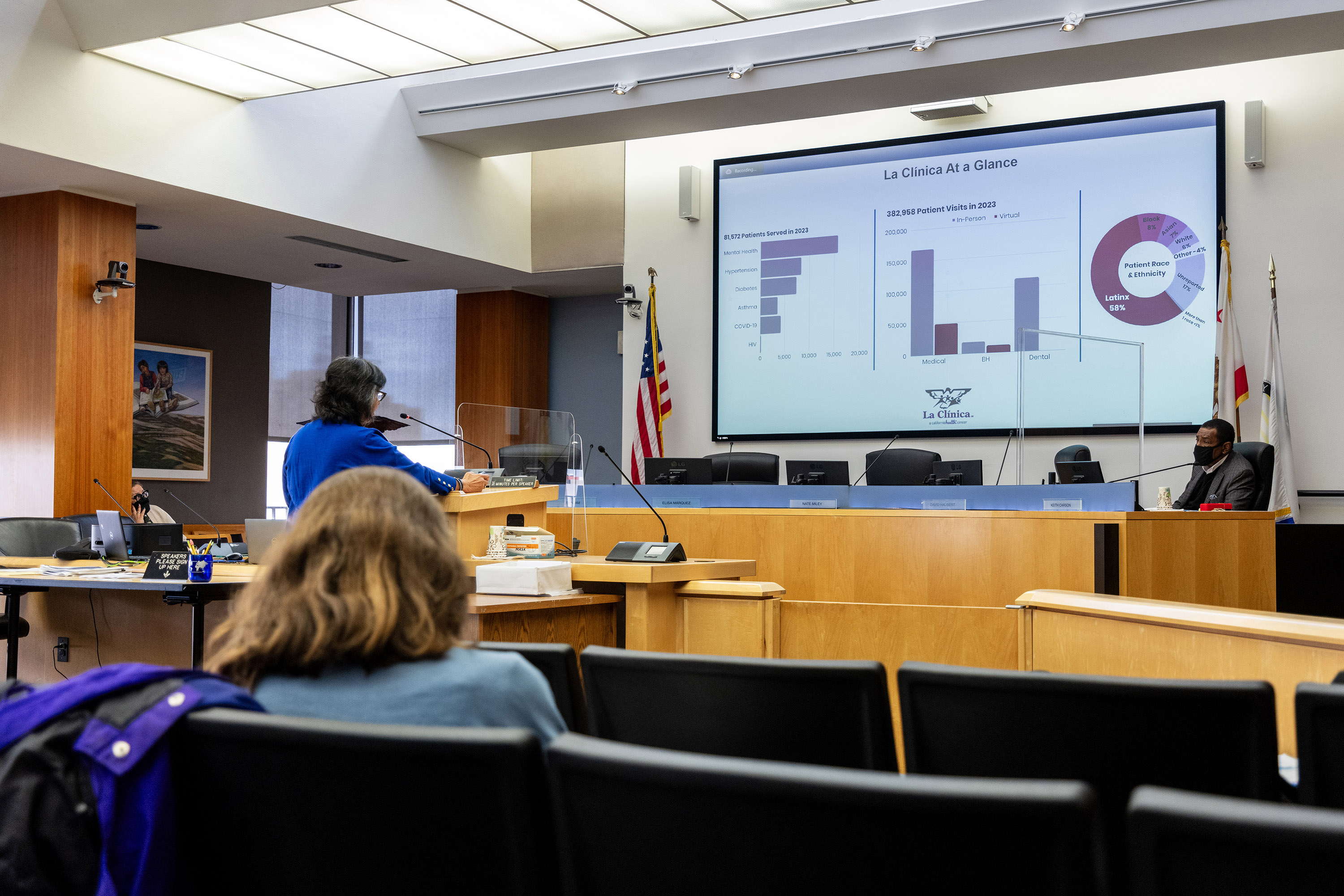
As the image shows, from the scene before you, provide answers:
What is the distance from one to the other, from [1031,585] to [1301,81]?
15.4 ft

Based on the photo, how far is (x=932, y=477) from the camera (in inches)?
204

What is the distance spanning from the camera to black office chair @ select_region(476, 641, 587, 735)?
157cm

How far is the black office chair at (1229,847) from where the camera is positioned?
688 mm

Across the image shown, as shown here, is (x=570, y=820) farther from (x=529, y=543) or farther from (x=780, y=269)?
(x=780, y=269)

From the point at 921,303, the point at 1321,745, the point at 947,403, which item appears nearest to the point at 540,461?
the point at 947,403

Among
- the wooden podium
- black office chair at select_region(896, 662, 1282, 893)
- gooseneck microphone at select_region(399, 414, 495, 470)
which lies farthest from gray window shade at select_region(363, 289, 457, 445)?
black office chair at select_region(896, 662, 1282, 893)

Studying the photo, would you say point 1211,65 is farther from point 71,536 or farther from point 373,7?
point 71,536

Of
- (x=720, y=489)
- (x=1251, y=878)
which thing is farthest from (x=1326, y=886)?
(x=720, y=489)

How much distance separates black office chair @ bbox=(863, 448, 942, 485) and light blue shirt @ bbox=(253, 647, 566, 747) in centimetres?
566

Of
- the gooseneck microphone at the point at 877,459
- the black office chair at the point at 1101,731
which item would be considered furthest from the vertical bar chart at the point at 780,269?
the black office chair at the point at 1101,731

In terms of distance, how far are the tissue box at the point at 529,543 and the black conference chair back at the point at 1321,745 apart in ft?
9.11

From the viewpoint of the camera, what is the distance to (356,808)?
3.11 ft

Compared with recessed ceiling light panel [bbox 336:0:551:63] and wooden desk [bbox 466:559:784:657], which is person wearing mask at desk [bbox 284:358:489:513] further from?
recessed ceiling light panel [bbox 336:0:551:63]

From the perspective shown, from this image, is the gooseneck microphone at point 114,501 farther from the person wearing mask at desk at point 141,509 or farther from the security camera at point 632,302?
the security camera at point 632,302
